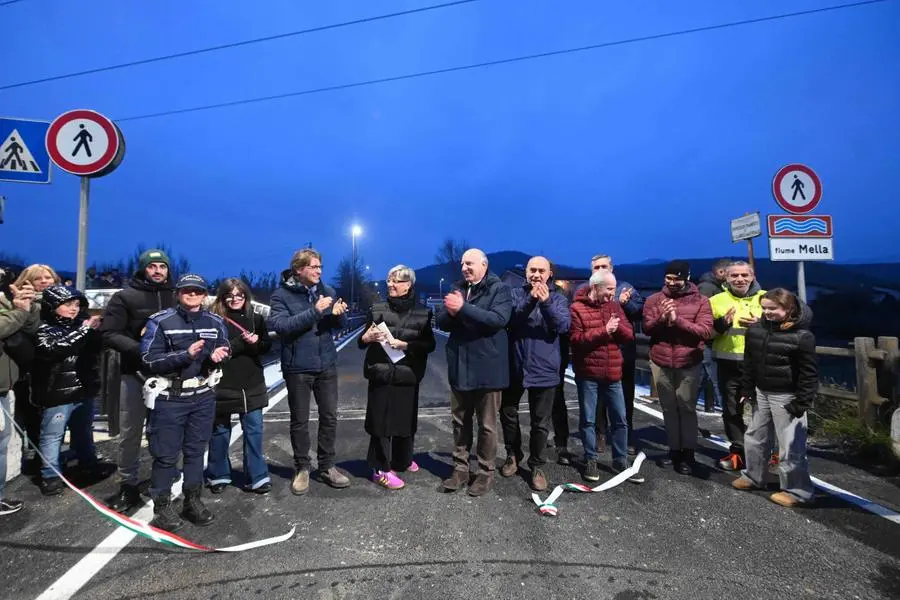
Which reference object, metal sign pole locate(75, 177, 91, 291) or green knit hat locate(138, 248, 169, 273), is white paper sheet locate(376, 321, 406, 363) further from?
metal sign pole locate(75, 177, 91, 291)

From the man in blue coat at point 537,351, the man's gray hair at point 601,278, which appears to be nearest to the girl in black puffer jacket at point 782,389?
the man's gray hair at point 601,278

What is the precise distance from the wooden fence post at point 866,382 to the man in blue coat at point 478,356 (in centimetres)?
394

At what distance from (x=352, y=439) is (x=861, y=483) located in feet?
16.3

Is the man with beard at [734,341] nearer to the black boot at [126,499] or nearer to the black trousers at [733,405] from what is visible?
the black trousers at [733,405]

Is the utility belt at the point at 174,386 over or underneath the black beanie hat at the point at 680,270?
underneath

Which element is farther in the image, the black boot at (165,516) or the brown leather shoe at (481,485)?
the brown leather shoe at (481,485)

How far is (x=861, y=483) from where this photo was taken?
3818mm

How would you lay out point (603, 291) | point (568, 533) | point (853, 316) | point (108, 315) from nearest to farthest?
point (568, 533), point (108, 315), point (603, 291), point (853, 316)

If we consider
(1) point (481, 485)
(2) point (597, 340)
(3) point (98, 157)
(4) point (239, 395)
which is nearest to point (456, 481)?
(1) point (481, 485)

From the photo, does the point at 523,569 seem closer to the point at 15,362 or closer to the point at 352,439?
the point at 352,439

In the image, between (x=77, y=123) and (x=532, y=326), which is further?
(x=77, y=123)

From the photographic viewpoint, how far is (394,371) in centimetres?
402

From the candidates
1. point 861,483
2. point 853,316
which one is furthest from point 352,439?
point 853,316

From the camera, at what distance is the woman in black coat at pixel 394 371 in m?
3.99
